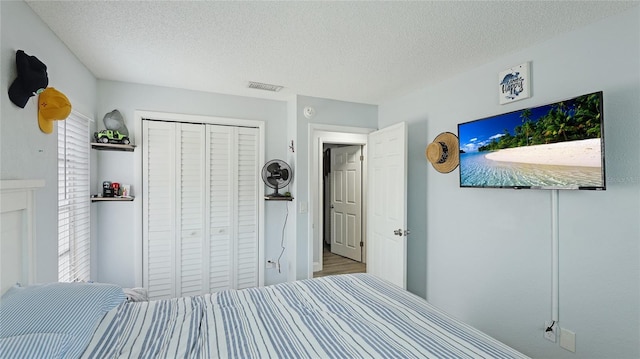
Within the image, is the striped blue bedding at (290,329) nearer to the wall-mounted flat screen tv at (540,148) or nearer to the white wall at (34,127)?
the white wall at (34,127)

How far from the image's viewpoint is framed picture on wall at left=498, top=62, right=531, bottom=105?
2088 mm

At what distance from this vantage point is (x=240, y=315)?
4.92ft

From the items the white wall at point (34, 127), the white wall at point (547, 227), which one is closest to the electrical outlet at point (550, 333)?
the white wall at point (547, 227)

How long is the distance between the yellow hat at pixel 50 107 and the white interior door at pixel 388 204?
2.61 m

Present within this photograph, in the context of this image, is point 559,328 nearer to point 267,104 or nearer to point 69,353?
point 69,353

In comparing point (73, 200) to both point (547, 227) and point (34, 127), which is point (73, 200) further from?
point (547, 227)

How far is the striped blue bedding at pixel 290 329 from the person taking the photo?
3.86 ft

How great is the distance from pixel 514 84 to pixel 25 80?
3.00m

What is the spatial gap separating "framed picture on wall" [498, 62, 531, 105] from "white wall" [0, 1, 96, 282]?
9.96 ft

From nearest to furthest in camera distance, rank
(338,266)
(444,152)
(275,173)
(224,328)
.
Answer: (224,328)
(444,152)
(275,173)
(338,266)

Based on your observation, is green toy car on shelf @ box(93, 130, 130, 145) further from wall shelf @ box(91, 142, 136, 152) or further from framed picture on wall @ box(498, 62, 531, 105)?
framed picture on wall @ box(498, 62, 531, 105)

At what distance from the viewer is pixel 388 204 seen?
3123mm

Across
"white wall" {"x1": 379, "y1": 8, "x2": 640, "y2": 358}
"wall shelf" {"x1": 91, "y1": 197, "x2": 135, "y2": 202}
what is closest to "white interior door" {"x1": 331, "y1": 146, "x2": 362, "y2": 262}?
"white wall" {"x1": 379, "y1": 8, "x2": 640, "y2": 358}

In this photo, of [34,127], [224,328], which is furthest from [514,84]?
[34,127]
